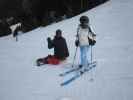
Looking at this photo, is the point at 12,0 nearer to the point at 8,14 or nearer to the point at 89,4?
the point at 8,14

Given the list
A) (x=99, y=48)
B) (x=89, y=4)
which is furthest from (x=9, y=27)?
(x=99, y=48)

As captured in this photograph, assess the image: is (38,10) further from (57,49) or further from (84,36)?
(84,36)

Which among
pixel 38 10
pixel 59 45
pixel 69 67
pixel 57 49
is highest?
pixel 38 10

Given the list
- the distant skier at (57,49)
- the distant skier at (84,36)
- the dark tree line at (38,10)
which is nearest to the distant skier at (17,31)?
the dark tree line at (38,10)

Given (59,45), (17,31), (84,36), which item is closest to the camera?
(84,36)

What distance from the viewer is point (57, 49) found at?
1036cm

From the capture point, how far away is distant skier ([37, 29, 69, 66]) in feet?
33.8

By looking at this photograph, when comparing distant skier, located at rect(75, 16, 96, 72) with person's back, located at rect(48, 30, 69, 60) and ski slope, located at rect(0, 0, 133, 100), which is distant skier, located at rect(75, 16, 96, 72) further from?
person's back, located at rect(48, 30, 69, 60)

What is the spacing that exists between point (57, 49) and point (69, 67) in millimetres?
635

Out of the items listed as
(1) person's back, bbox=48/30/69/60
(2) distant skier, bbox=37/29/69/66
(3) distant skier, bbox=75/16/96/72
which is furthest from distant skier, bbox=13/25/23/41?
(3) distant skier, bbox=75/16/96/72

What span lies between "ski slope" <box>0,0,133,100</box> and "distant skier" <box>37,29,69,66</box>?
23cm

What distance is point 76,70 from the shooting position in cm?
966

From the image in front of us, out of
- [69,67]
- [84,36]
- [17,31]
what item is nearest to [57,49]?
[69,67]

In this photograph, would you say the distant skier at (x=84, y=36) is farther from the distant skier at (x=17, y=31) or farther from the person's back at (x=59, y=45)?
the distant skier at (x=17, y=31)
